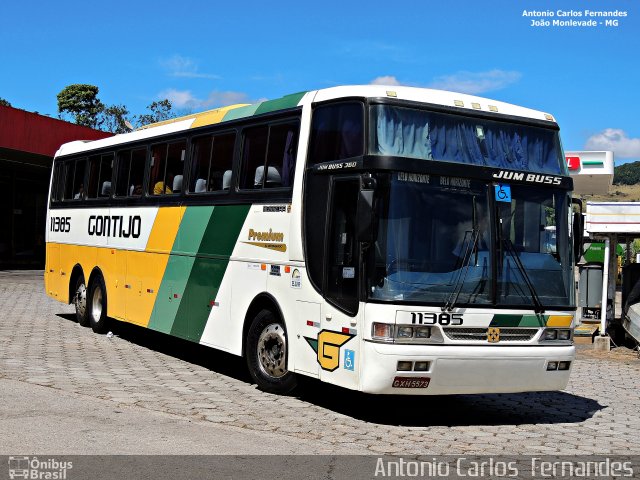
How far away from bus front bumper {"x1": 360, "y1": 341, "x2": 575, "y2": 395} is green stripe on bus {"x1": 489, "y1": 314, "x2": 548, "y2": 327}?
0.22 metres

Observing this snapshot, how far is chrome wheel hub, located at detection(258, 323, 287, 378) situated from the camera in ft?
34.4

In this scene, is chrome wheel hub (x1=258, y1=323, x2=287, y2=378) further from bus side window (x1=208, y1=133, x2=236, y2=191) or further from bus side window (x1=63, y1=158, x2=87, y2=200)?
bus side window (x1=63, y1=158, x2=87, y2=200)

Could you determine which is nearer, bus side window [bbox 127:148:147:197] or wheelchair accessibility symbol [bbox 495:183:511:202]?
wheelchair accessibility symbol [bbox 495:183:511:202]

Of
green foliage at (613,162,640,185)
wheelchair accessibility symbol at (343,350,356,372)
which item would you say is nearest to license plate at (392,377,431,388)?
wheelchair accessibility symbol at (343,350,356,372)

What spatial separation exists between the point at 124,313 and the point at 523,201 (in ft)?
25.9

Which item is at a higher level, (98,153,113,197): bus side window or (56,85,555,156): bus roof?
(56,85,555,156): bus roof

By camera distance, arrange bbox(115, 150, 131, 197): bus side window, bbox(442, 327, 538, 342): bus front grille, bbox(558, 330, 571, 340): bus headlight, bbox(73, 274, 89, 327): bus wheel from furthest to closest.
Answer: bbox(73, 274, 89, 327): bus wheel, bbox(115, 150, 131, 197): bus side window, bbox(558, 330, 571, 340): bus headlight, bbox(442, 327, 538, 342): bus front grille

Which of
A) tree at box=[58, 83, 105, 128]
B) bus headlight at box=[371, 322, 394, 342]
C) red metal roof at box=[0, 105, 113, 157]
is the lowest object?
bus headlight at box=[371, 322, 394, 342]

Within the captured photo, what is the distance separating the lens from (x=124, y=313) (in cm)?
1513

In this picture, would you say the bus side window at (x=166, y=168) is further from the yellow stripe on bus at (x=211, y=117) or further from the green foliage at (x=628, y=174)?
the green foliage at (x=628, y=174)

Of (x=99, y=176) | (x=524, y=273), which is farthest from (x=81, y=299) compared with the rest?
(x=524, y=273)

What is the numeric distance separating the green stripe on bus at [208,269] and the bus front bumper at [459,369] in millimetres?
3306

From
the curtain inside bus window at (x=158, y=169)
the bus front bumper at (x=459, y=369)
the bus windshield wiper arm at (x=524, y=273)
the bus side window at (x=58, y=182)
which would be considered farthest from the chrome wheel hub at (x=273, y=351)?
the bus side window at (x=58, y=182)

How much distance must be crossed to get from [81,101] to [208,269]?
260ft
